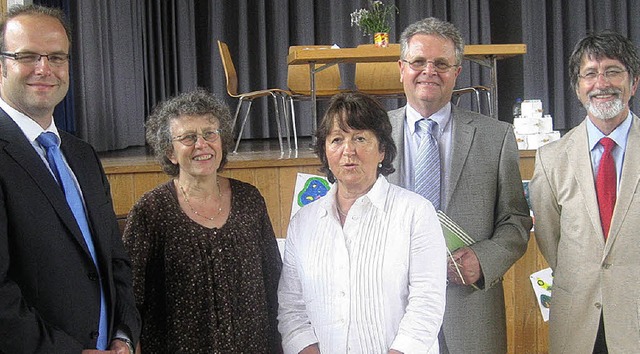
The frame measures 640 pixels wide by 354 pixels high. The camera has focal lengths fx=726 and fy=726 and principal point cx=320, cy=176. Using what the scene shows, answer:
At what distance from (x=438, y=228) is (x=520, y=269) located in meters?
2.06

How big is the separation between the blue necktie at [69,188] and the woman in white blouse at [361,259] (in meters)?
0.50

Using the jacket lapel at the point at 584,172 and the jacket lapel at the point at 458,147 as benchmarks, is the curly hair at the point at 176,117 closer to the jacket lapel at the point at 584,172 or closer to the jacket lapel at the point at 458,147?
the jacket lapel at the point at 458,147

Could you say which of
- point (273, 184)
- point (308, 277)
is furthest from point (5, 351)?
point (273, 184)

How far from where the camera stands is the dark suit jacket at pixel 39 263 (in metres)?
1.53

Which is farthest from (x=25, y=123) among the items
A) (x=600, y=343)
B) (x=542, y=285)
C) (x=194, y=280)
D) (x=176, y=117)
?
(x=542, y=285)

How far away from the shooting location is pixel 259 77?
9328mm

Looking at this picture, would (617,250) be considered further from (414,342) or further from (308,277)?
(308,277)

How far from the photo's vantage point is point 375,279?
1814 millimetres

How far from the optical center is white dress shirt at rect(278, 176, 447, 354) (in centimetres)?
181

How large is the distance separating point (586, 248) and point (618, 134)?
0.36 m

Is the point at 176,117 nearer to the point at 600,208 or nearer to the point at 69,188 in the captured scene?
the point at 69,188

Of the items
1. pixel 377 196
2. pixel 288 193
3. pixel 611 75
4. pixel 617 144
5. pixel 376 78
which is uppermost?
pixel 376 78

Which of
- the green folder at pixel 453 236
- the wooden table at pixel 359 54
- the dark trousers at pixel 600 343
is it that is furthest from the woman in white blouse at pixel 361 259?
the wooden table at pixel 359 54

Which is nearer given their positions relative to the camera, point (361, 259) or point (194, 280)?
point (361, 259)
